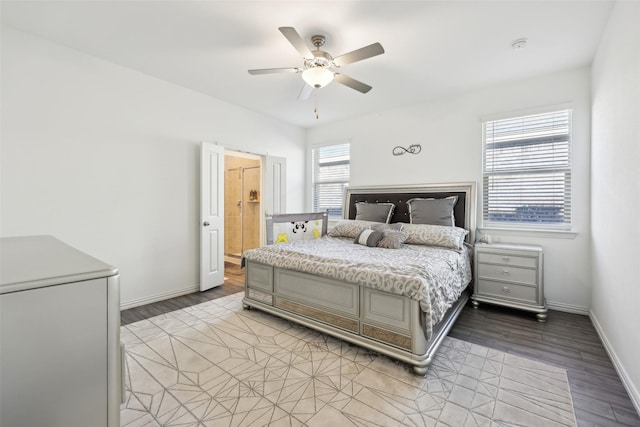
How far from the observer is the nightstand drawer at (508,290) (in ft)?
10.1

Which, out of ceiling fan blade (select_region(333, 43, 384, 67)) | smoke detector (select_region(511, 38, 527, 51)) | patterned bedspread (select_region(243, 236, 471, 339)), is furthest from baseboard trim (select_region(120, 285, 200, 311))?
Result: smoke detector (select_region(511, 38, 527, 51))

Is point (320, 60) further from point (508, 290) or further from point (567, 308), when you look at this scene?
point (567, 308)

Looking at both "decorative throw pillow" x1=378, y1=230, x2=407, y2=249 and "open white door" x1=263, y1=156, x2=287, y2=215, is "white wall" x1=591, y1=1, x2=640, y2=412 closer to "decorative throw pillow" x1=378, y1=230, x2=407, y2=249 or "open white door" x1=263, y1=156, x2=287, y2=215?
"decorative throw pillow" x1=378, y1=230, x2=407, y2=249

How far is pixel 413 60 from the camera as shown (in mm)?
3057

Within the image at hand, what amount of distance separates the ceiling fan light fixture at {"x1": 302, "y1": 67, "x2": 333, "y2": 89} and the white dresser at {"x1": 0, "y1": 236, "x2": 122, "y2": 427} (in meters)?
2.26

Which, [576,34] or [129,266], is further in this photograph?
[129,266]

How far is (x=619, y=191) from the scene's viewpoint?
2.15 metres

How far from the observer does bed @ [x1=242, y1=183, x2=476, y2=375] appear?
2115 mm

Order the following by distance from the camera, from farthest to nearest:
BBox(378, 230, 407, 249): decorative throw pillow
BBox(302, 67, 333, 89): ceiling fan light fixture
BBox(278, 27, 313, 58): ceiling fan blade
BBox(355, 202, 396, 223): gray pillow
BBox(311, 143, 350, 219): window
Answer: BBox(311, 143, 350, 219): window → BBox(355, 202, 396, 223): gray pillow → BBox(378, 230, 407, 249): decorative throw pillow → BBox(302, 67, 333, 89): ceiling fan light fixture → BBox(278, 27, 313, 58): ceiling fan blade

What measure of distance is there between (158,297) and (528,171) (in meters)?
4.80

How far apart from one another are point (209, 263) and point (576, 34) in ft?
15.4

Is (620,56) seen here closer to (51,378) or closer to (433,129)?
(433,129)

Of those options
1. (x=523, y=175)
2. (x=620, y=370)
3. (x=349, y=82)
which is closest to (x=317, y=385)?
(x=620, y=370)

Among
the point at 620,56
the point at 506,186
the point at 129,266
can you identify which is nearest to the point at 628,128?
the point at 620,56
